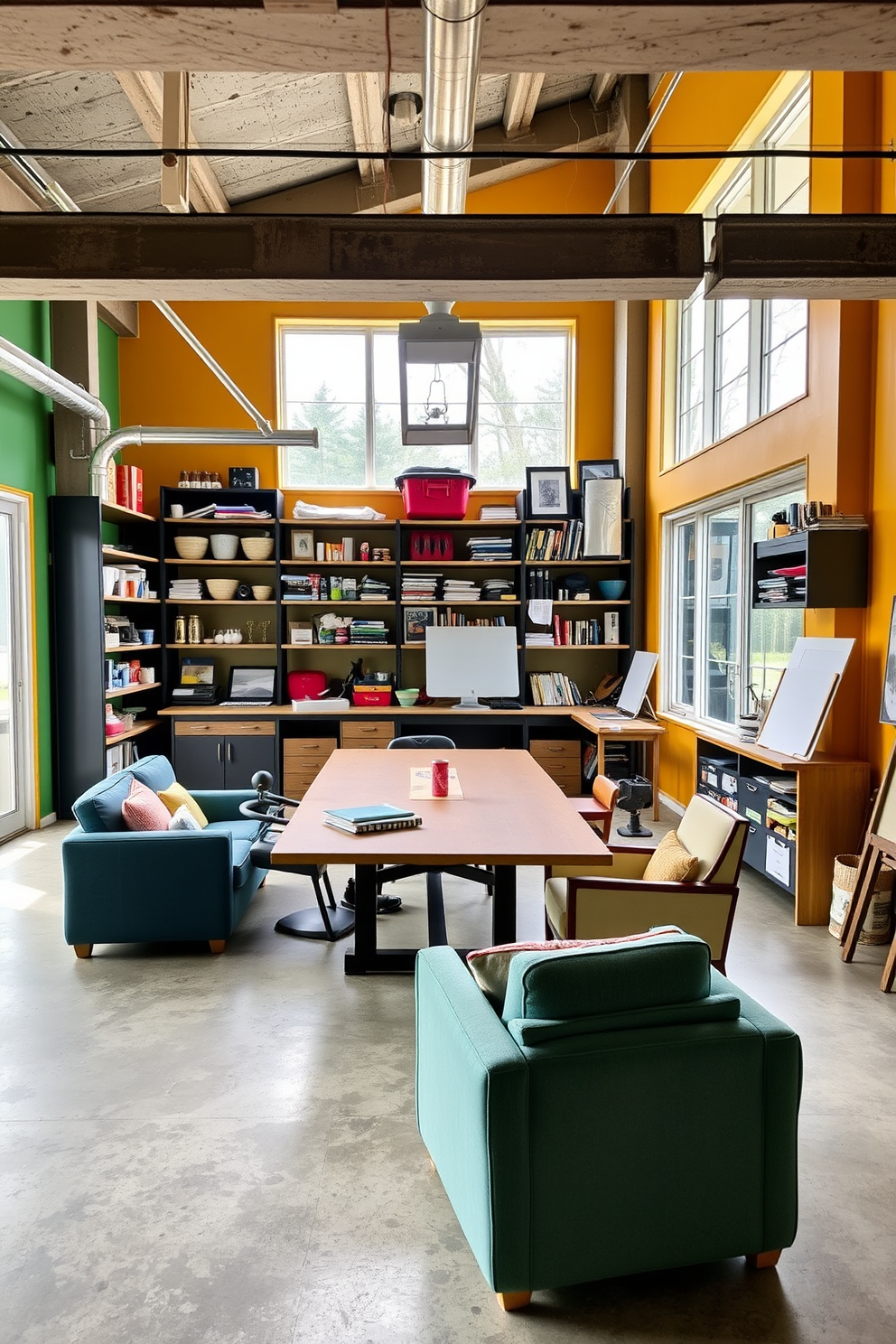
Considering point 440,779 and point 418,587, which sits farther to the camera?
point 418,587

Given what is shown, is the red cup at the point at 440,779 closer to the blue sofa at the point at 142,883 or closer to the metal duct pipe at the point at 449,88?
the blue sofa at the point at 142,883

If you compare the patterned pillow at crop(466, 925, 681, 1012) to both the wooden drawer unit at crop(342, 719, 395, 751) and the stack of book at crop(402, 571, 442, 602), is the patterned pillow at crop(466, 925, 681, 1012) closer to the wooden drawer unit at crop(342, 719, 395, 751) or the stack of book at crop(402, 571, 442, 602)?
the wooden drawer unit at crop(342, 719, 395, 751)

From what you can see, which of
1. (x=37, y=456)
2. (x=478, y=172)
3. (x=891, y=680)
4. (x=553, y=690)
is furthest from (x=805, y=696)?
(x=478, y=172)

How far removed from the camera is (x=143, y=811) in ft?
14.0

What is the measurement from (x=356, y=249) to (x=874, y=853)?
324cm

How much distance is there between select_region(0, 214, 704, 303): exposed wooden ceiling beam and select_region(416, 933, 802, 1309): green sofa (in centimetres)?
212

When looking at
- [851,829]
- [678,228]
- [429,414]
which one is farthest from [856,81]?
[851,829]

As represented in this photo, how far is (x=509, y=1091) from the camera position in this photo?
188cm

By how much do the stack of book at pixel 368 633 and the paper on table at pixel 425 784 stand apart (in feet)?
10.3

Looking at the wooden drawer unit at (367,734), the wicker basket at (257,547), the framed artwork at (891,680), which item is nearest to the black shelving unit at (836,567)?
the framed artwork at (891,680)

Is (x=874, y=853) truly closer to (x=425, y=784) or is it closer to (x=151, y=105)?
(x=425, y=784)

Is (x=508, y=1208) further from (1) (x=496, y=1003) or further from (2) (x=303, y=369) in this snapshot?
(2) (x=303, y=369)

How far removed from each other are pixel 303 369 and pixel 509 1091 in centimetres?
759

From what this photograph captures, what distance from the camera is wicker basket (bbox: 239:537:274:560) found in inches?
313
